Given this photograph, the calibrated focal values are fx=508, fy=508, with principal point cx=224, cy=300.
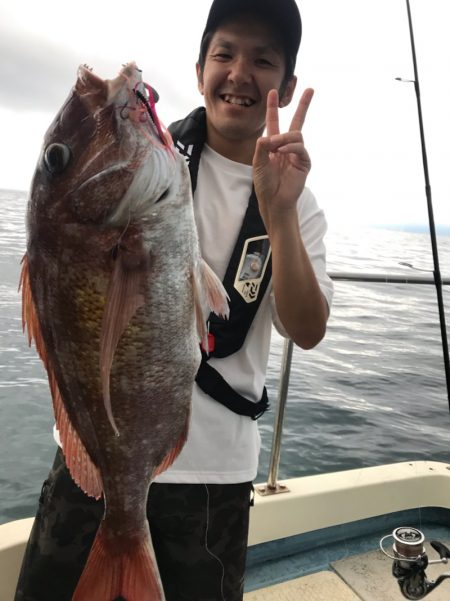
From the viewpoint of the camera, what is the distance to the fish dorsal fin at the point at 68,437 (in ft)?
4.54

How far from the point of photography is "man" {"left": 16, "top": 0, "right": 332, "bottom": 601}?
171cm

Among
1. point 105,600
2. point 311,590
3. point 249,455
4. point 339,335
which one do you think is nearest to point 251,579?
point 311,590

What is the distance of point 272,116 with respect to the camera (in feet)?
5.40

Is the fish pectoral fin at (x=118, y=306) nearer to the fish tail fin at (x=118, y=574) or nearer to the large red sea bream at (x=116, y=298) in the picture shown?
the large red sea bream at (x=116, y=298)

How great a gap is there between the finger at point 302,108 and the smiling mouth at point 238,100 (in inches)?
12.4

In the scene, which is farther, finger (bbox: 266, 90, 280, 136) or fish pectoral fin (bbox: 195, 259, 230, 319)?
finger (bbox: 266, 90, 280, 136)

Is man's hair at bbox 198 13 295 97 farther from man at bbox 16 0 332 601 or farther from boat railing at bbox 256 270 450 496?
boat railing at bbox 256 270 450 496

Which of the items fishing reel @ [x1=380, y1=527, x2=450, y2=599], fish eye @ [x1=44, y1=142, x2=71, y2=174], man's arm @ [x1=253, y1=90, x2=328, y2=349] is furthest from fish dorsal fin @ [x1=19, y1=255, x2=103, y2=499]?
fishing reel @ [x1=380, y1=527, x2=450, y2=599]

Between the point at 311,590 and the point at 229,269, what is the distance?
7.22 feet

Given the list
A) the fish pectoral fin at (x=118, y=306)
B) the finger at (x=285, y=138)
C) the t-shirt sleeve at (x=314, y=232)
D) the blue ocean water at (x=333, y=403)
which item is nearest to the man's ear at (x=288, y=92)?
the t-shirt sleeve at (x=314, y=232)

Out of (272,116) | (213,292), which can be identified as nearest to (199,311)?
(213,292)

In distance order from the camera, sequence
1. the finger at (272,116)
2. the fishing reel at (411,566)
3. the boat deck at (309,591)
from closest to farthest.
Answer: the finger at (272,116) → the fishing reel at (411,566) → the boat deck at (309,591)

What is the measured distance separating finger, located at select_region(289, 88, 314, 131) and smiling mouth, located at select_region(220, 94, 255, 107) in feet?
1.03

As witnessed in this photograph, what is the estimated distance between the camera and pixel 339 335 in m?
11.3
